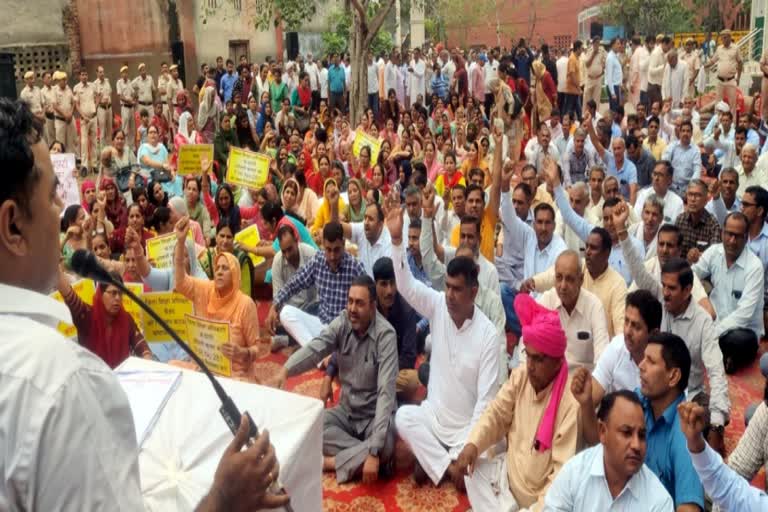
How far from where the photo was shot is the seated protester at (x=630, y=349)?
3.66 m

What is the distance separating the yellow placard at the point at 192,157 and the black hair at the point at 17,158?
669 centimetres

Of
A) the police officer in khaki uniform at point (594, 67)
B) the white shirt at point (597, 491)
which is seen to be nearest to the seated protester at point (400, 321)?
the white shirt at point (597, 491)

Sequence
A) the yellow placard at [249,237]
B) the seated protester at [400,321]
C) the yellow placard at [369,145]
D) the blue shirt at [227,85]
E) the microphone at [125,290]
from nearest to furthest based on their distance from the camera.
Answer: the microphone at [125,290] < the seated protester at [400,321] < the yellow placard at [249,237] < the yellow placard at [369,145] < the blue shirt at [227,85]

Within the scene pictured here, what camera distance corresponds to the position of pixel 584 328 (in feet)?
14.4

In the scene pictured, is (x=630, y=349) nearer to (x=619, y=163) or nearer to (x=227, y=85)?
(x=619, y=163)

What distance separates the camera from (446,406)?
412 centimetres

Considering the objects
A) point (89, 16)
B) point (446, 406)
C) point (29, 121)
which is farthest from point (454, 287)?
point (89, 16)

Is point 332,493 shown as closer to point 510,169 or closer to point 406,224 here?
point 406,224

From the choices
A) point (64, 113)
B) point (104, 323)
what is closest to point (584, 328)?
point (104, 323)

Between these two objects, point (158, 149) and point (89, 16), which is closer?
point (158, 149)

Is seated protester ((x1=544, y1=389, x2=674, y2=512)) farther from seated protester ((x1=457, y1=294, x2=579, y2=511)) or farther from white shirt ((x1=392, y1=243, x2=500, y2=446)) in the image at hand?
white shirt ((x1=392, y1=243, x2=500, y2=446))

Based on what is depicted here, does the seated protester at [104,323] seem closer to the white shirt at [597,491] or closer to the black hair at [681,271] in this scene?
the white shirt at [597,491]

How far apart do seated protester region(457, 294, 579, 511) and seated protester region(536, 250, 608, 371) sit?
2.65ft

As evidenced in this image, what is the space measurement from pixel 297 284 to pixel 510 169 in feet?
5.66
